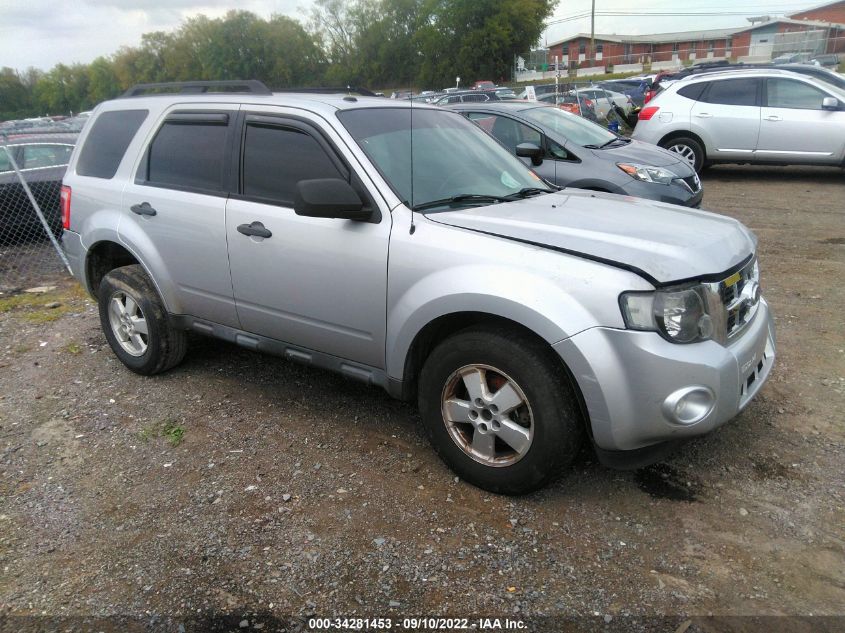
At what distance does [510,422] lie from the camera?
118 inches

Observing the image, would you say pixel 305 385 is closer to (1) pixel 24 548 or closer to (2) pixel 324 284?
(2) pixel 324 284

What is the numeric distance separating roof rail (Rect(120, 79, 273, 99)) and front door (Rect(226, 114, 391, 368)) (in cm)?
39

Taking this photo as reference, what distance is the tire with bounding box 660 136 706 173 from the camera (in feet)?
37.9

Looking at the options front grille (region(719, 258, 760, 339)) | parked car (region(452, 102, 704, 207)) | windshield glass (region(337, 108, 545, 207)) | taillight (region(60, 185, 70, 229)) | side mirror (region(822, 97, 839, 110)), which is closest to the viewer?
front grille (region(719, 258, 760, 339))

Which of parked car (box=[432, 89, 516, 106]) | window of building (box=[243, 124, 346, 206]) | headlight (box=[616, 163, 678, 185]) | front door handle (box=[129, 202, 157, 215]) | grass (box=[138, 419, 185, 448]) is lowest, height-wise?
grass (box=[138, 419, 185, 448])

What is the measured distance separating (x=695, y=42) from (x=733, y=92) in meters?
74.1

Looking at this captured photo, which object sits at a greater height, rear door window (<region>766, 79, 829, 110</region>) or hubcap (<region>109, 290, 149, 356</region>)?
rear door window (<region>766, 79, 829, 110</region>)

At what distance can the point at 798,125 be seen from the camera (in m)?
10.8

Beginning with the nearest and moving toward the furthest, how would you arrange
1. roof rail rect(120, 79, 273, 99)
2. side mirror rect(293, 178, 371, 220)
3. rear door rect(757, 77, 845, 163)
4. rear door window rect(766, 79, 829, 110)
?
1. side mirror rect(293, 178, 371, 220)
2. roof rail rect(120, 79, 273, 99)
3. rear door rect(757, 77, 845, 163)
4. rear door window rect(766, 79, 829, 110)

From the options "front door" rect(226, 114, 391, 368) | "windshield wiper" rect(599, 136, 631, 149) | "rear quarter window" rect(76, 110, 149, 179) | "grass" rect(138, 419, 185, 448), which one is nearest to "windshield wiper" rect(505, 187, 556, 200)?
"front door" rect(226, 114, 391, 368)

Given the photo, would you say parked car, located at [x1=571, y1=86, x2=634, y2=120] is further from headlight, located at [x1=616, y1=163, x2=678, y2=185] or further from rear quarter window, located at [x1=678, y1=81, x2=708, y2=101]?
headlight, located at [x1=616, y1=163, x2=678, y2=185]

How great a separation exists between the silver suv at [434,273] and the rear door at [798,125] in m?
8.70

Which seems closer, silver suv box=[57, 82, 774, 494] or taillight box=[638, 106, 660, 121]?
silver suv box=[57, 82, 774, 494]

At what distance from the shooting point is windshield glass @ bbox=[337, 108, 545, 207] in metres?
3.45
